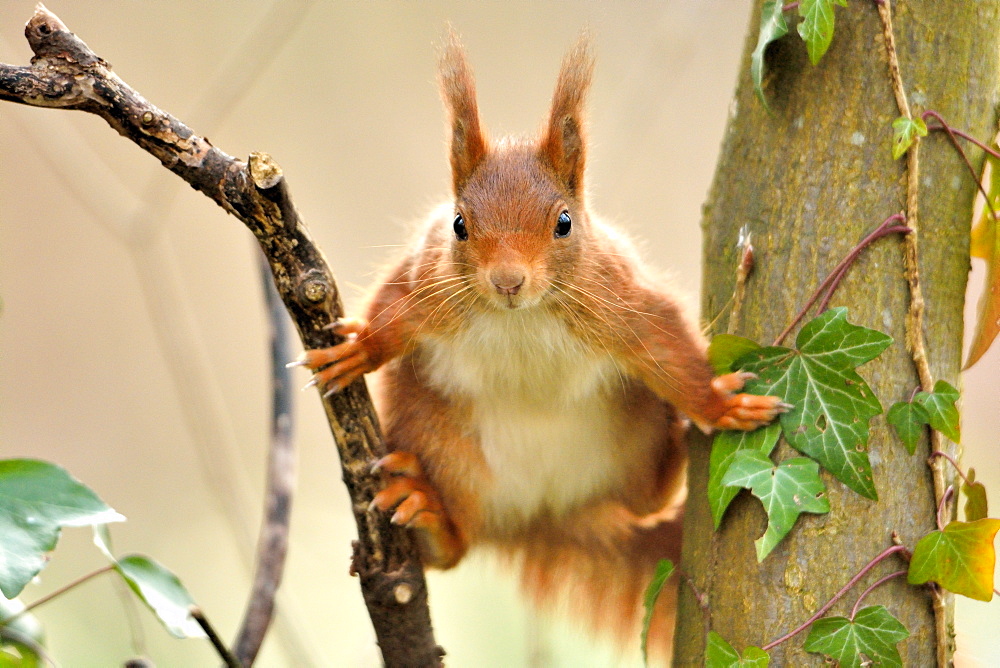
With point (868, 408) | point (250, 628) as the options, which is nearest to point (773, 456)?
point (868, 408)

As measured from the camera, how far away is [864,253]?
1318mm

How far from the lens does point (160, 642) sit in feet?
10.4

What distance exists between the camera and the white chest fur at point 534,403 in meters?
1.64

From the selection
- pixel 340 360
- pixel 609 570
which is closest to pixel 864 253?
pixel 340 360

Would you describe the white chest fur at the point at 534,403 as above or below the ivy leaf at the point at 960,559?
above

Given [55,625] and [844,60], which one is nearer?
[844,60]

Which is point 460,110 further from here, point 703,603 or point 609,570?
point 609,570

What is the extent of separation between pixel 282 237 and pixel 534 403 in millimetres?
644

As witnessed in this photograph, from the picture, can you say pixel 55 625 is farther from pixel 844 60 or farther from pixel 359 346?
pixel 844 60

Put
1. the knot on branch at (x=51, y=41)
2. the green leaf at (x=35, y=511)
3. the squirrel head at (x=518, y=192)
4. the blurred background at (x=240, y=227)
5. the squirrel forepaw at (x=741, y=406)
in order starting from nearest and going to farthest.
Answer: the green leaf at (x=35, y=511), the knot on branch at (x=51, y=41), the squirrel forepaw at (x=741, y=406), the squirrel head at (x=518, y=192), the blurred background at (x=240, y=227)

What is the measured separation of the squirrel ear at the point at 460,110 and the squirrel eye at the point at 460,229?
10cm

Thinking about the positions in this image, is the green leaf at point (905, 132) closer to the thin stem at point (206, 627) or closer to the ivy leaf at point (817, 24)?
the ivy leaf at point (817, 24)

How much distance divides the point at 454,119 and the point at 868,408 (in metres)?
0.83

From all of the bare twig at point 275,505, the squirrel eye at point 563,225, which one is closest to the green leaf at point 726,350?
the squirrel eye at point 563,225
